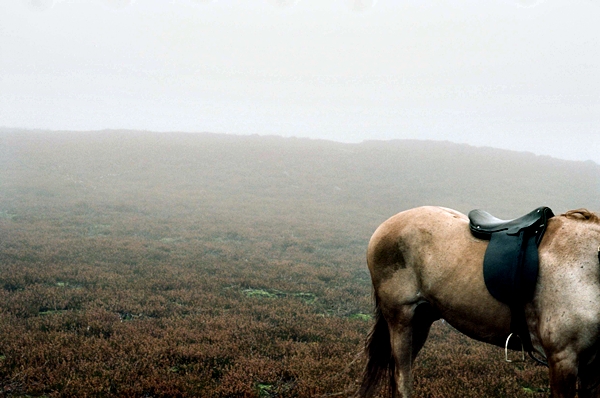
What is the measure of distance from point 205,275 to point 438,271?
374 inches

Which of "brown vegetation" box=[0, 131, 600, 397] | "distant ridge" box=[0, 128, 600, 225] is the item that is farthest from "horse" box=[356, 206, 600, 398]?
"distant ridge" box=[0, 128, 600, 225]

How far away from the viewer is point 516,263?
3004 millimetres

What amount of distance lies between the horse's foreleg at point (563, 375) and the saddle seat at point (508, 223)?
0.90 meters

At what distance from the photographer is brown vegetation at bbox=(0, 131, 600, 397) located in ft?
17.2

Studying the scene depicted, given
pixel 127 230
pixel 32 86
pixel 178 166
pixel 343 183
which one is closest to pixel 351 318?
pixel 127 230

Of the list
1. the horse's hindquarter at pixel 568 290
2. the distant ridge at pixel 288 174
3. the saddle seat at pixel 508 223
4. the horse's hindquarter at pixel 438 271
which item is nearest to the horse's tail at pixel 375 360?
the horse's hindquarter at pixel 438 271

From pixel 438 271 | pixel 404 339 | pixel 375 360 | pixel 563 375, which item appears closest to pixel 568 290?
pixel 563 375

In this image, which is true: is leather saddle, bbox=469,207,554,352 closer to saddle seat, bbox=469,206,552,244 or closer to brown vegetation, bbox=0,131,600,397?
saddle seat, bbox=469,206,552,244

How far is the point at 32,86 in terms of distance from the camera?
183625 millimetres

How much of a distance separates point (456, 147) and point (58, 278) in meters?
50.2

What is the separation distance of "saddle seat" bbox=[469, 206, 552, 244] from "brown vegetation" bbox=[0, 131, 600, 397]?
2111mm

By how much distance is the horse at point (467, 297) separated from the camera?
2752mm

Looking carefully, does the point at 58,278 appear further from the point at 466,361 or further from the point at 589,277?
the point at 589,277

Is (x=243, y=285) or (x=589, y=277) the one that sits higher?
(x=589, y=277)
